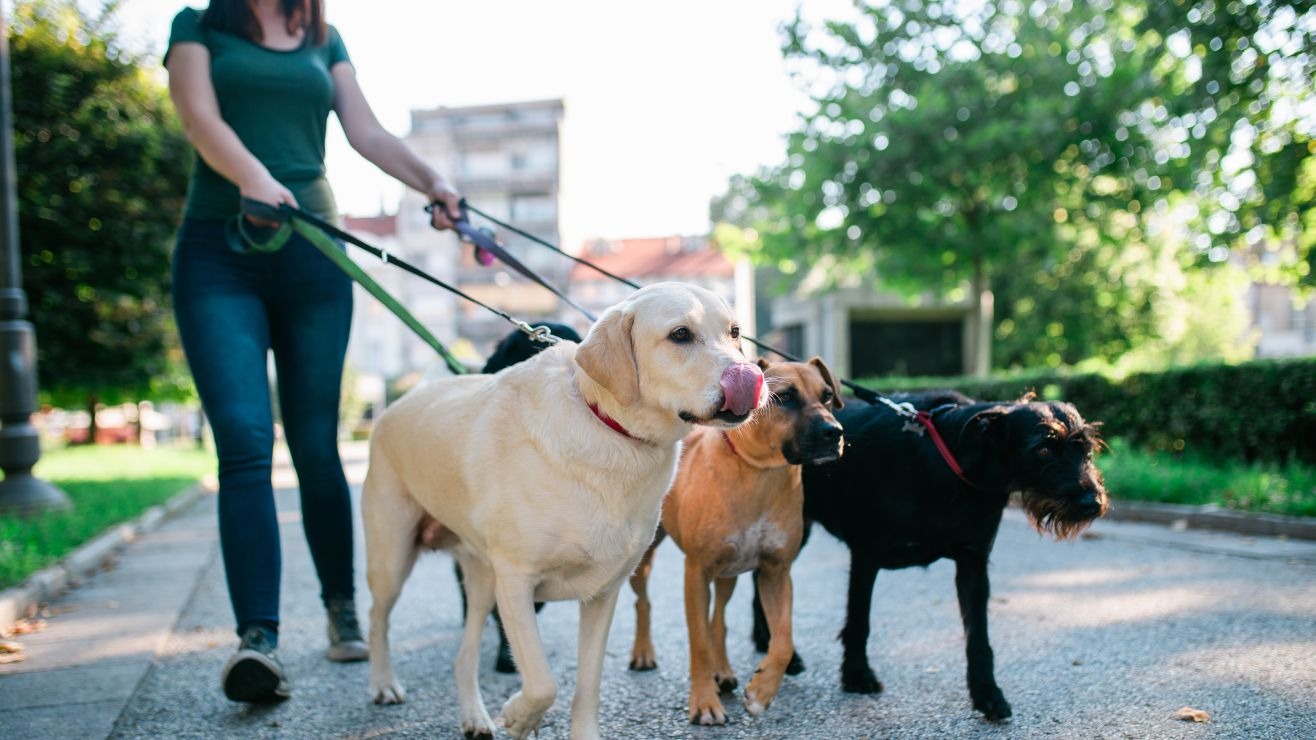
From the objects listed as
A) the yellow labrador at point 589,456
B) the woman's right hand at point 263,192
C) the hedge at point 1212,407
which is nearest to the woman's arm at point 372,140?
the woman's right hand at point 263,192

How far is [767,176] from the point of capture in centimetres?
2030

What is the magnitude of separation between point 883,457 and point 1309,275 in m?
10.00

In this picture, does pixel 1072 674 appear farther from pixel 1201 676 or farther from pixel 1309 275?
pixel 1309 275

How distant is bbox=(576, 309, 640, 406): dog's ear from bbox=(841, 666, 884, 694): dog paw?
1.54m

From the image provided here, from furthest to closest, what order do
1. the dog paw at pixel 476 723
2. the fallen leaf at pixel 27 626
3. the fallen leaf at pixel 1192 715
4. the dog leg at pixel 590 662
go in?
the fallen leaf at pixel 27 626 < the dog paw at pixel 476 723 < the fallen leaf at pixel 1192 715 < the dog leg at pixel 590 662

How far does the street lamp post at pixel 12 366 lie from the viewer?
890 centimetres

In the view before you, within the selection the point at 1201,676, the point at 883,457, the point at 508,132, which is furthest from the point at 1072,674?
the point at 508,132

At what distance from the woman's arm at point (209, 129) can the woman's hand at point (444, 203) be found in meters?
0.71

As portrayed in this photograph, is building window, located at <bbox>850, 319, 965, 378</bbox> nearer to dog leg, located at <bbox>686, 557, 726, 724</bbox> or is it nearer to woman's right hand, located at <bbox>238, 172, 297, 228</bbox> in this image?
dog leg, located at <bbox>686, 557, 726, 724</bbox>

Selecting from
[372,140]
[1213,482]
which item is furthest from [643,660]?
[1213,482]

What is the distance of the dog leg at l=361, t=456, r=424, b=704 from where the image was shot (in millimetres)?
3506

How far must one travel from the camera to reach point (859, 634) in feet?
11.4

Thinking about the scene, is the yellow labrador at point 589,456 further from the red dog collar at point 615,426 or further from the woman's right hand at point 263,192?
the woman's right hand at point 263,192

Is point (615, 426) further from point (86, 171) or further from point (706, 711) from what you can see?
point (86, 171)
